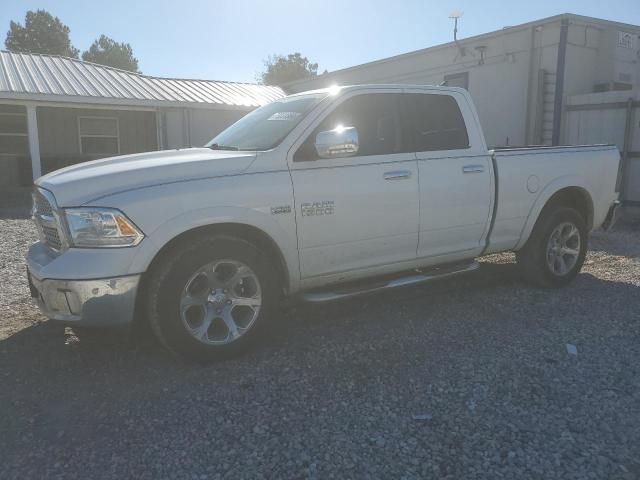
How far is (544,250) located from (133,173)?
3978 millimetres

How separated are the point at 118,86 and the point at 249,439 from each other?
51.0 feet

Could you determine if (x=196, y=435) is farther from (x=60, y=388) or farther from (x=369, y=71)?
(x=369, y=71)

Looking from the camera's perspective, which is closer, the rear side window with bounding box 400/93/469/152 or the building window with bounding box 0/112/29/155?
the rear side window with bounding box 400/93/469/152

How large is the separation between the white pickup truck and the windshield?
0.7 inches

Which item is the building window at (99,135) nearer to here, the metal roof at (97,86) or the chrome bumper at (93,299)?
the metal roof at (97,86)

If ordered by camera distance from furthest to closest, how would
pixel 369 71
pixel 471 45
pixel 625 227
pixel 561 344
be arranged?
pixel 369 71, pixel 471 45, pixel 625 227, pixel 561 344

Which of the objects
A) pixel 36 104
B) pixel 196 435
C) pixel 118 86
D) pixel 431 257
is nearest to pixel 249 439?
pixel 196 435

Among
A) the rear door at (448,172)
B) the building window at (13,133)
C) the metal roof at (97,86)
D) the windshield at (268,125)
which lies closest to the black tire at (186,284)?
the windshield at (268,125)

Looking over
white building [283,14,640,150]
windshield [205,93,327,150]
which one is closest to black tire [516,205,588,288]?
windshield [205,93,327,150]

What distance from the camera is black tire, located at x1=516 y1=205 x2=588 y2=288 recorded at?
5.26 meters

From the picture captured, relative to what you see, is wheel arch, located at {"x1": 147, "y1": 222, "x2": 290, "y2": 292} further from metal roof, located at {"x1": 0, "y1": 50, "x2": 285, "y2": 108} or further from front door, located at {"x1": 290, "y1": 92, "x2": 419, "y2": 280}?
metal roof, located at {"x1": 0, "y1": 50, "x2": 285, "y2": 108}

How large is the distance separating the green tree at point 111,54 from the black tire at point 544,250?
2812 inches

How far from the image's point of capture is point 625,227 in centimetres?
948

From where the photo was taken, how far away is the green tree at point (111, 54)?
225 feet
